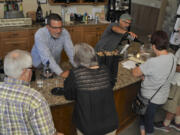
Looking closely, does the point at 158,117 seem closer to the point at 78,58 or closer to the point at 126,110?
the point at 126,110

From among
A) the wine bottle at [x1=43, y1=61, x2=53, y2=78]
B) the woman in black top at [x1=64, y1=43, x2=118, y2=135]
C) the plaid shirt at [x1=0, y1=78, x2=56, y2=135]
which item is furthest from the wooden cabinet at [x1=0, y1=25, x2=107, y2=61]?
the plaid shirt at [x1=0, y1=78, x2=56, y2=135]

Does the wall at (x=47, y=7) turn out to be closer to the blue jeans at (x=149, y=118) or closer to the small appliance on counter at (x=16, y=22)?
the small appliance on counter at (x=16, y=22)

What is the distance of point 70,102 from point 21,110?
0.74 meters

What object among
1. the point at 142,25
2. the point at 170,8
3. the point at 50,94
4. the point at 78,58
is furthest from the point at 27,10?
the point at 142,25

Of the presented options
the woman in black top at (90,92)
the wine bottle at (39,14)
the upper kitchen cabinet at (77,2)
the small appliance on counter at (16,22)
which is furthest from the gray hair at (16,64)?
the upper kitchen cabinet at (77,2)

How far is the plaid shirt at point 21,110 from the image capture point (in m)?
1.30

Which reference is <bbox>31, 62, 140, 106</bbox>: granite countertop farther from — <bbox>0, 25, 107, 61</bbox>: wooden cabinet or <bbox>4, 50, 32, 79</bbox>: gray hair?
<bbox>0, 25, 107, 61</bbox>: wooden cabinet

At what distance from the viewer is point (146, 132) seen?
266 centimetres

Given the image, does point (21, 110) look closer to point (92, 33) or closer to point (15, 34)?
point (15, 34)

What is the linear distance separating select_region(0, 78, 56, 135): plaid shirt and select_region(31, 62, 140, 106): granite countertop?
1.74 feet

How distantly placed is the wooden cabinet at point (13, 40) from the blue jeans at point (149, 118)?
3.20m

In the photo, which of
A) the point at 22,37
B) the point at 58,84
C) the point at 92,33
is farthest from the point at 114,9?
the point at 58,84

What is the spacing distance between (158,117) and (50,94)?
6.92 ft

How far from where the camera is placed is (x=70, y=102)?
200 cm
